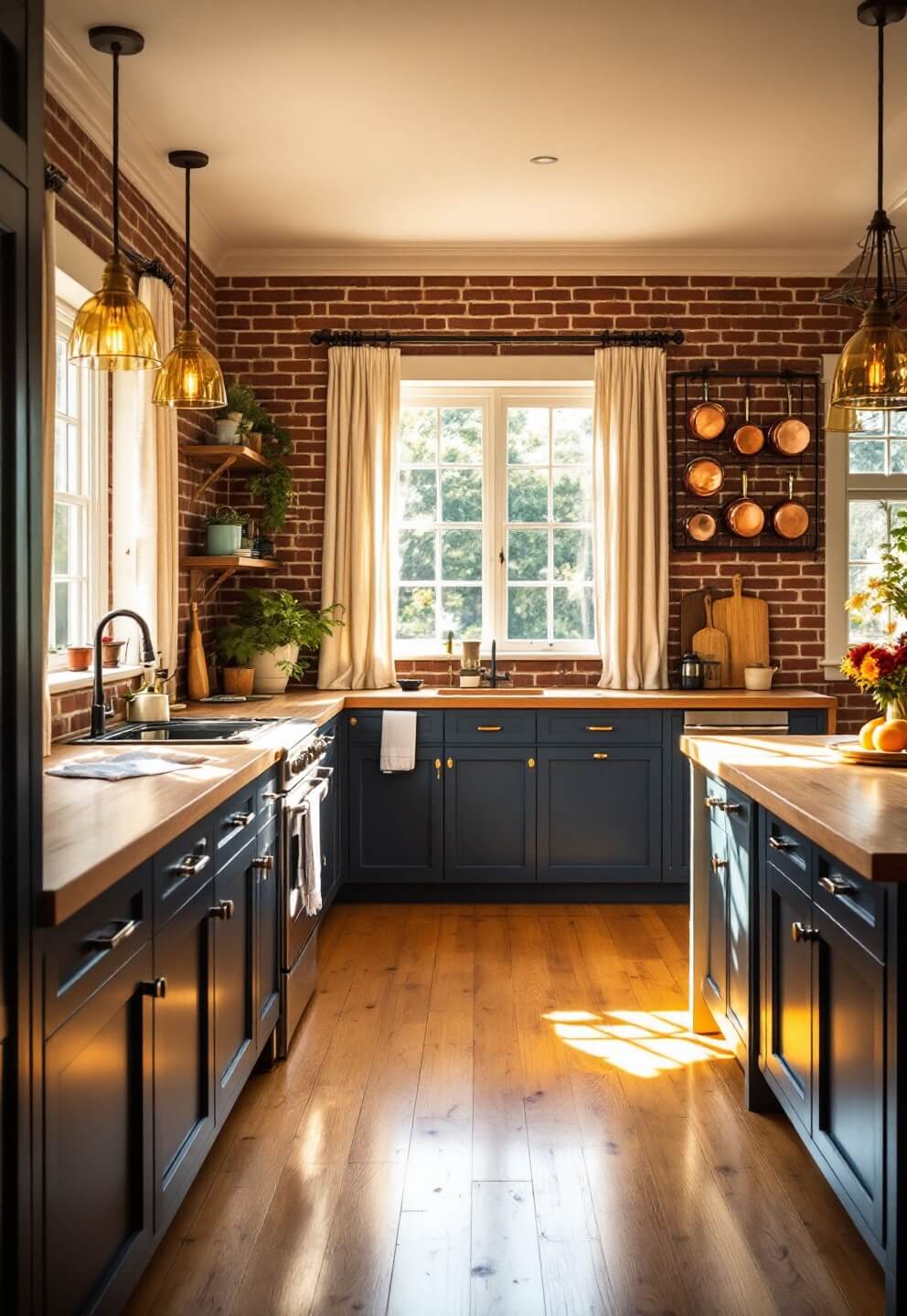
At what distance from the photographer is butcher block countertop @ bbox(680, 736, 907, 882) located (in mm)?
2150

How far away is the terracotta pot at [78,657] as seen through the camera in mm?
4059

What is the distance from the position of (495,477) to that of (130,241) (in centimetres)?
227

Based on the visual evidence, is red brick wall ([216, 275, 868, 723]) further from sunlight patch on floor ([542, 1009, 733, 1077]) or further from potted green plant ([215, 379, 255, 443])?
sunlight patch on floor ([542, 1009, 733, 1077])

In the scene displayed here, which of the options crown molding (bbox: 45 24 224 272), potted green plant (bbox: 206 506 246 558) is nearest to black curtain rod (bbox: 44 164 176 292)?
crown molding (bbox: 45 24 224 272)

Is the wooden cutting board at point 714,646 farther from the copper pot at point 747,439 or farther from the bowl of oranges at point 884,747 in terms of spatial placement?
the bowl of oranges at point 884,747

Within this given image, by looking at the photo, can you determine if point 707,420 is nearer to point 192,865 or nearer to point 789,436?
point 789,436

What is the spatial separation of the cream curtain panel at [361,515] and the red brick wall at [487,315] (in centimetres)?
15

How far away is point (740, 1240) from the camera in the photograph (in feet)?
8.55

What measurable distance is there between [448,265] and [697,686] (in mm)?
2360

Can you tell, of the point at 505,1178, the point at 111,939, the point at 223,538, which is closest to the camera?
the point at 111,939

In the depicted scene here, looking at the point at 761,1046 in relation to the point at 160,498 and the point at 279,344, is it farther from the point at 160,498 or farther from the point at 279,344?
the point at 279,344

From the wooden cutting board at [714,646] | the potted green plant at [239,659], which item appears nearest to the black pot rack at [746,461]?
the wooden cutting board at [714,646]

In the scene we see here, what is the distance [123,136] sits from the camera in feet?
14.0

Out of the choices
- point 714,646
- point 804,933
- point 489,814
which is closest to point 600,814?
point 489,814
